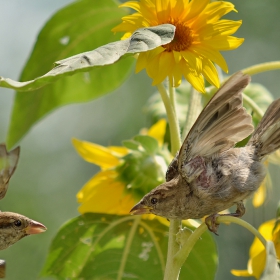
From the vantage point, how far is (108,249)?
116 centimetres

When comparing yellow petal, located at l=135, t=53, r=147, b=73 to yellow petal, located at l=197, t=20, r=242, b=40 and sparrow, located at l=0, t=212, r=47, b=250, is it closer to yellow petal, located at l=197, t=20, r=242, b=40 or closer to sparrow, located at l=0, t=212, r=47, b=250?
yellow petal, located at l=197, t=20, r=242, b=40

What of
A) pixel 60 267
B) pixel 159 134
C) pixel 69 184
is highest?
pixel 159 134

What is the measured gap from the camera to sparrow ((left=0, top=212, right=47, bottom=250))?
2.67ft

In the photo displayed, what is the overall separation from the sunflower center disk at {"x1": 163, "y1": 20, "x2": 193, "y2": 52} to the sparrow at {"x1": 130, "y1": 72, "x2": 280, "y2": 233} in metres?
0.14

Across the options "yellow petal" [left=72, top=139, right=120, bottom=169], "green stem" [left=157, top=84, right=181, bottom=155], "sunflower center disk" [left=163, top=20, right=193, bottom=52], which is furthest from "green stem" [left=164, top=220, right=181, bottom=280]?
"yellow petal" [left=72, top=139, right=120, bottom=169]

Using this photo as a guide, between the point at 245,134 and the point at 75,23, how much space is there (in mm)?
585

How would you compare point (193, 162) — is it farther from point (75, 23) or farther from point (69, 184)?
point (69, 184)

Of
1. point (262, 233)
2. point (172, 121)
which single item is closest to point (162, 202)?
point (172, 121)

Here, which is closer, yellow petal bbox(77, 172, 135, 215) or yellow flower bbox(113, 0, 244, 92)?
yellow flower bbox(113, 0, 244, 92)

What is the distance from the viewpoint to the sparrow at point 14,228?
2.67 feet

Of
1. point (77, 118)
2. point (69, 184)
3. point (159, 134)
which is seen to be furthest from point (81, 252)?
point (77, 118)

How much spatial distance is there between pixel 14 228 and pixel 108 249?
368 millimetres

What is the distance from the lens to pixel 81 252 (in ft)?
3.81

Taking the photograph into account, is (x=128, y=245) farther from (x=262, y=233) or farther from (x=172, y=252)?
(x=172, y=252)
